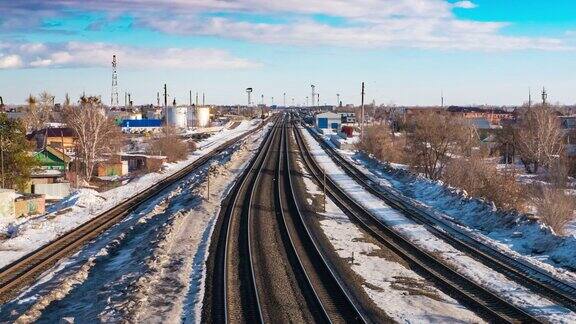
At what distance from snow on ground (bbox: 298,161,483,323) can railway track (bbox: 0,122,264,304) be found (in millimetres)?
9665

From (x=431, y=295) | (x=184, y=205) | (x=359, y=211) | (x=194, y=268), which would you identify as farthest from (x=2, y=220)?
(x=431, y=295)

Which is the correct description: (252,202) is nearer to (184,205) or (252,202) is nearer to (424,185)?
(184,205)

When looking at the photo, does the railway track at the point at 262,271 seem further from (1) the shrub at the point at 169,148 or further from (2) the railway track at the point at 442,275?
(1) the shrub at the point at 169,148

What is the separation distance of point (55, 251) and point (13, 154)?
18069 mm

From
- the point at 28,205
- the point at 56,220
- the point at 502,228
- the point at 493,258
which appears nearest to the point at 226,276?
the point at 493,258

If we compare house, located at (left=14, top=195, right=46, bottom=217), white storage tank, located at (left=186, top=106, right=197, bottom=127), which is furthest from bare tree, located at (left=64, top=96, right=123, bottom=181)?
white storage tank, located at (left=186, top=106, right=197, bottom=127)

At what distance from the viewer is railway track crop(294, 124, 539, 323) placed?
44.7 feet

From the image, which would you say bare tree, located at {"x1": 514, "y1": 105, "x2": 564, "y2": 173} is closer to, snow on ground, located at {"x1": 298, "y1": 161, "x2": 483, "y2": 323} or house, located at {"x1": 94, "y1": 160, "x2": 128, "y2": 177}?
snow on ground, located at {"x1": 298, "y1": 161, "x2": 483, "y2": 323}

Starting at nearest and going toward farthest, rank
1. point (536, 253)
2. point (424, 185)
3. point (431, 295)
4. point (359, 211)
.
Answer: point (431, 295) → point (536, 253) → point (359, 211) → point (424, 185)

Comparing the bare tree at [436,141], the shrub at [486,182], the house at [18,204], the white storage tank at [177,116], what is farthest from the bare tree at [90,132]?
the white storage tank at [177,116]

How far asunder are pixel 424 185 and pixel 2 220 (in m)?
24.0

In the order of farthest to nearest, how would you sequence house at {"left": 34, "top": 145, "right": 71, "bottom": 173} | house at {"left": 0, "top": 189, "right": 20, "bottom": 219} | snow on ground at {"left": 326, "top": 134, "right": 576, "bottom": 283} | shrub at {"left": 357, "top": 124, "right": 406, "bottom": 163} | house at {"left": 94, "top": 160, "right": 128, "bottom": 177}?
shrub at {"left": 357, "top": 124, "right": 406, "bottom": 163} → house at {"left": 94, "top": 160, "right": 128, "bottom": 177} → house at {"left": 34, "top": 145, "right": 71, "bottom": 173} → house at {"left": 0, "top": 189, "right": 20, "bottom": 219} → snow on ground at {"left": 326, "top": 134, "right": 576, "bottom": 283}

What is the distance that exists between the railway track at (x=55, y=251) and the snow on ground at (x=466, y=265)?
12.3 metres

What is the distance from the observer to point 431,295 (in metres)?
14.9
